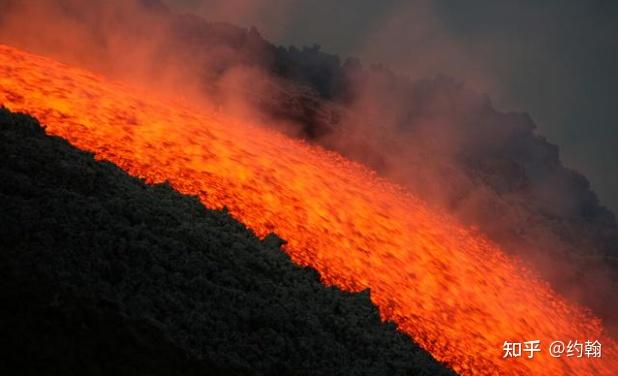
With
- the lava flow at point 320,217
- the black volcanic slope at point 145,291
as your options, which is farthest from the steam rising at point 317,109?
the black volcanic slope at point 145,291

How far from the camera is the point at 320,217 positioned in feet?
37.9

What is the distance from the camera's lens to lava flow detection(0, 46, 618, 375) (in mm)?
9586

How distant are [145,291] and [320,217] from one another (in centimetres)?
621

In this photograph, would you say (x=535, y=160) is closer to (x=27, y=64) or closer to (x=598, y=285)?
(x=598, y=285)

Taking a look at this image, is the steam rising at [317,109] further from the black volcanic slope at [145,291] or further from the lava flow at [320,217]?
the black volcanic slope at [145,291]

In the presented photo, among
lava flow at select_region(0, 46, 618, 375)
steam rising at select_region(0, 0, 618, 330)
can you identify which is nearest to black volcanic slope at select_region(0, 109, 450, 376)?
lava flow at select_region(0, 46, 618, 375)

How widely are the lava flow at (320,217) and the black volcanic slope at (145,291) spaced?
3.37ft

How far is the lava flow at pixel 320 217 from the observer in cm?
959

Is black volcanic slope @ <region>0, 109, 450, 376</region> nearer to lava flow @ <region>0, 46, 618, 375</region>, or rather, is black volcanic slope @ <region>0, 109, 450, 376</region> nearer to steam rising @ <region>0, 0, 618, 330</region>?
lava flow @ <region>0, 46, 618, 375</region>

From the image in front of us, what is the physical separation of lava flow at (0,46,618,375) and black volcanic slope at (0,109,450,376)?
1.03 meters

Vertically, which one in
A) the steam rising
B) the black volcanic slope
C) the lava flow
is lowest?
the black volcanic slope

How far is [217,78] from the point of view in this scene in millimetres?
25109

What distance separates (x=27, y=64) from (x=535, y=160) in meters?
47.8

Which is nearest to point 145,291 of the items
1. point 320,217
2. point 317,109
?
point 320,217
